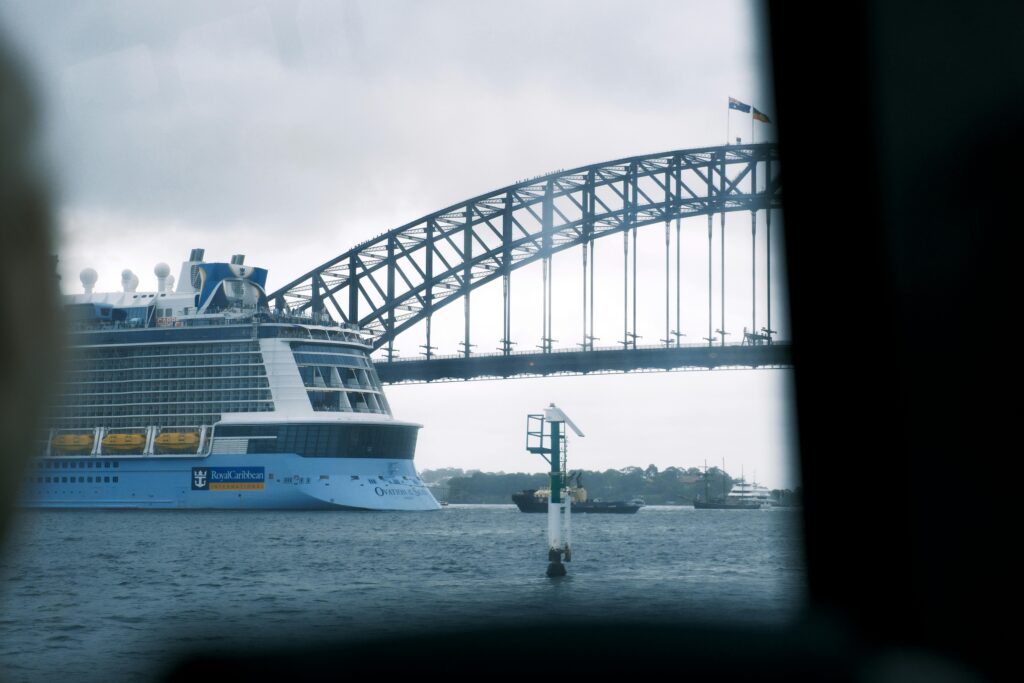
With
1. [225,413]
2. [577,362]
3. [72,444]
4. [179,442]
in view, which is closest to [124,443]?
[72,444]

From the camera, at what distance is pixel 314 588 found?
102 ft

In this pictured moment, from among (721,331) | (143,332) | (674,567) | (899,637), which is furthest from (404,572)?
(143,332)

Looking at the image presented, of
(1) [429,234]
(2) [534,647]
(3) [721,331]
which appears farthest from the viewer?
(1) [429,234]

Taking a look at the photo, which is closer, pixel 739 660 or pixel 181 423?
pixel 739 660

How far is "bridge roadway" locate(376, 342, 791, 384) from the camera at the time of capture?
64.1 m

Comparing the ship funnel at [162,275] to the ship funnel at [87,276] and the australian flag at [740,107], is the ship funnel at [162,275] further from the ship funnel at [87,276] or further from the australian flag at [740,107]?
the australian flag at [740,107]

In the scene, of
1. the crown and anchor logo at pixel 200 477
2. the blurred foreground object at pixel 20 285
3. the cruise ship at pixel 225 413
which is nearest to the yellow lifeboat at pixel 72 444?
the cruise ship at pixel 225 413

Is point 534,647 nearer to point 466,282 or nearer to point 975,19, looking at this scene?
point 975,19

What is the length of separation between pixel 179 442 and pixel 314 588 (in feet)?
128

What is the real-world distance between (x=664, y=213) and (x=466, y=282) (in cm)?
1373

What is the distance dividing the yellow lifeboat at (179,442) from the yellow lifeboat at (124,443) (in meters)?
1.30

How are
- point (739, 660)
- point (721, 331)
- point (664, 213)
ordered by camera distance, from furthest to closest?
point (664, 213) → point (721, 331) → point (739, 660)

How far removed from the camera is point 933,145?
7.27m

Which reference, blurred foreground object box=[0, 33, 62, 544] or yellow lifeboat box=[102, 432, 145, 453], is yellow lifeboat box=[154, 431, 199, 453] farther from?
blurred foreground object box=[0, 33, 62, 544]
